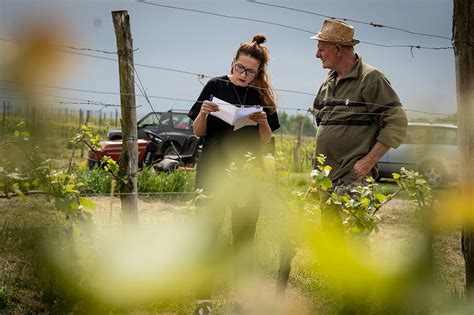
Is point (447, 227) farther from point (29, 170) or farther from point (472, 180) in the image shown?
point (29, 170)

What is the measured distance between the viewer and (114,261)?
12.5 feet

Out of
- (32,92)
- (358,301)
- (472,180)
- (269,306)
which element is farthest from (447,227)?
(32,92)

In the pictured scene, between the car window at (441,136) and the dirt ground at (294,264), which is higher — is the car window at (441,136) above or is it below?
above

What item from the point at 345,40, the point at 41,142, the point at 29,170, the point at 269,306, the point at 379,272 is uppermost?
the point at 345,40

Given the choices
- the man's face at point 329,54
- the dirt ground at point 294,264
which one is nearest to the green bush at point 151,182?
the dirt ground at point 294,264

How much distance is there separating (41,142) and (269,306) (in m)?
2.63

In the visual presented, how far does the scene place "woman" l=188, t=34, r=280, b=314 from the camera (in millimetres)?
3371

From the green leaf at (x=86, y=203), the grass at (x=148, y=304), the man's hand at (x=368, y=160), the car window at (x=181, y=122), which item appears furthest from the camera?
the car window at (x=181, y=122)

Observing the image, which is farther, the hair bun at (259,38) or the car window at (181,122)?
the car window at (181,122)

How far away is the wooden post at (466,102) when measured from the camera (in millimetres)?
3580

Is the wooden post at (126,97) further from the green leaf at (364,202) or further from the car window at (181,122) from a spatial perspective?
the car window at (181,122)

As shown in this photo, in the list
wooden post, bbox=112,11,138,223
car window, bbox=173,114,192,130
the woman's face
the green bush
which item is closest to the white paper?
the woman's face

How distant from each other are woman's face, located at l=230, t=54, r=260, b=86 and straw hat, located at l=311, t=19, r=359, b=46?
41cm

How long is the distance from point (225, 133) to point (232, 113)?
168 millimetres
